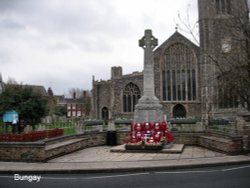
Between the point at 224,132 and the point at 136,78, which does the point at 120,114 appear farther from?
the point at 224,132

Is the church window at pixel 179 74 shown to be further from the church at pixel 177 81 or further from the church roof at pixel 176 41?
the church roof at pixel 176 41

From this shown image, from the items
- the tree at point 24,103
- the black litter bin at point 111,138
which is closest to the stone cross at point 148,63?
the black litter bin at point 111,138

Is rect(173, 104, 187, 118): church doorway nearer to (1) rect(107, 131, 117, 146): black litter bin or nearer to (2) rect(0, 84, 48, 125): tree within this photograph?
(1) rect(107, 131, 117, 146): black litter bin

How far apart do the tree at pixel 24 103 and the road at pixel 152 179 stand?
30.5 ft

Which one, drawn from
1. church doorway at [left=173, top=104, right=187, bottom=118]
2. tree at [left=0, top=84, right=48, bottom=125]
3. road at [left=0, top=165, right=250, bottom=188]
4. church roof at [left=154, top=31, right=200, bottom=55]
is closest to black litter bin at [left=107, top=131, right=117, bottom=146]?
tree at [left=0, top=84, right=48, bottom=125]

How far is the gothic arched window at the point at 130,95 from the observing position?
4869 centimetres

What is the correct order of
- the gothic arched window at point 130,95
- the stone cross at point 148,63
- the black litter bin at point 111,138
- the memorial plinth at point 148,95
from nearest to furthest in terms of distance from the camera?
A: the memorial plinth at point 148,95 → the stone cross at point 148,63 → the black litter bin at point 111,138 → the gothic arched window at point 130,95

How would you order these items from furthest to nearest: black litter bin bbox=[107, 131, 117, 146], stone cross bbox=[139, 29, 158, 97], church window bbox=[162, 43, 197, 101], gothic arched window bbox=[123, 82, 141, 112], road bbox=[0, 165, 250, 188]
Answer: gothic arched window bbox=[123, 82, 141, 112], church window bbox=[162, 43, 197, 101], black litter bin bbox=[107, 131, 117, 146], stone cross bbox=[139, 29, 158, 97], road bbox=[0, 165, 250, 188]

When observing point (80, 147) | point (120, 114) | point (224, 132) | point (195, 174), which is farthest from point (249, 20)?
point (120, 114)

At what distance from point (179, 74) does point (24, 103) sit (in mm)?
31482

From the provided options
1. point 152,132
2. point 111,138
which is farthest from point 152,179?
point 111,138

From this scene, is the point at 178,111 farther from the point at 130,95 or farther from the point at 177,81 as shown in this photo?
the point at 130,95

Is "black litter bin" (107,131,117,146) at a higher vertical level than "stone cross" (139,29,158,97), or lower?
lower

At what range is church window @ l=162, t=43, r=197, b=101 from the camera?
46250 millimetres
